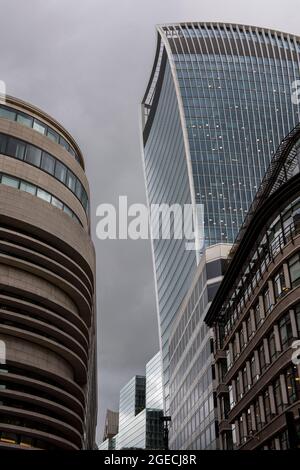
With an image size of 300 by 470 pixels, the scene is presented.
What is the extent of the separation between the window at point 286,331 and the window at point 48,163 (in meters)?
27.2

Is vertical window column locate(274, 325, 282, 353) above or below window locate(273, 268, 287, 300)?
below

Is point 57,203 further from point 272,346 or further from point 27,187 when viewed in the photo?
point 272,346

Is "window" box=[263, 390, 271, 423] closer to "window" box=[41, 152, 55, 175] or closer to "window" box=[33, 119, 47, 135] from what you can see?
"window" box=[41, 152, 55, 175]

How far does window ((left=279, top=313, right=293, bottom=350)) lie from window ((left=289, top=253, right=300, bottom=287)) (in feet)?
8.36

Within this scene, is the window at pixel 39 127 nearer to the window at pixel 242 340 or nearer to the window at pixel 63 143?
the window at pixel 63 143

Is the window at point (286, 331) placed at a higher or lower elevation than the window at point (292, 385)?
higher

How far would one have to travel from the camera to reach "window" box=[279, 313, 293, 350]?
39697mm

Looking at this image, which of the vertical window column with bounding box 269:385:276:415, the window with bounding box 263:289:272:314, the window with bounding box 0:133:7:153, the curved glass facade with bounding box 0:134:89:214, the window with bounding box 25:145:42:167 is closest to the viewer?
the vertical window column with bounding box 269:385:276:415

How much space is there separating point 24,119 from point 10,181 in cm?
844

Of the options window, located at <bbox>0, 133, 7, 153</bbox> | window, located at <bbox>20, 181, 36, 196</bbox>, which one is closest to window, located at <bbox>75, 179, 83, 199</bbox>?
window, located at <bbox>20, 181, 36, 196</bbox>

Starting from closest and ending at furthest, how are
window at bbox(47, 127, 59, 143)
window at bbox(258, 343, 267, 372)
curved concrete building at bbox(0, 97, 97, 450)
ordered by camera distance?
window at bbox(258, 343, 267, 372) → curved concrete building at bbox(0, 97, 97, 450) → window at bbox(47, 127, 59, 143)

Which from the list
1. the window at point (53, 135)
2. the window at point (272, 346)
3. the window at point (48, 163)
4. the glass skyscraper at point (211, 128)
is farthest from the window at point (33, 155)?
the glass skyscraper at point (211, 128)

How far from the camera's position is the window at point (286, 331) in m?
39.7
